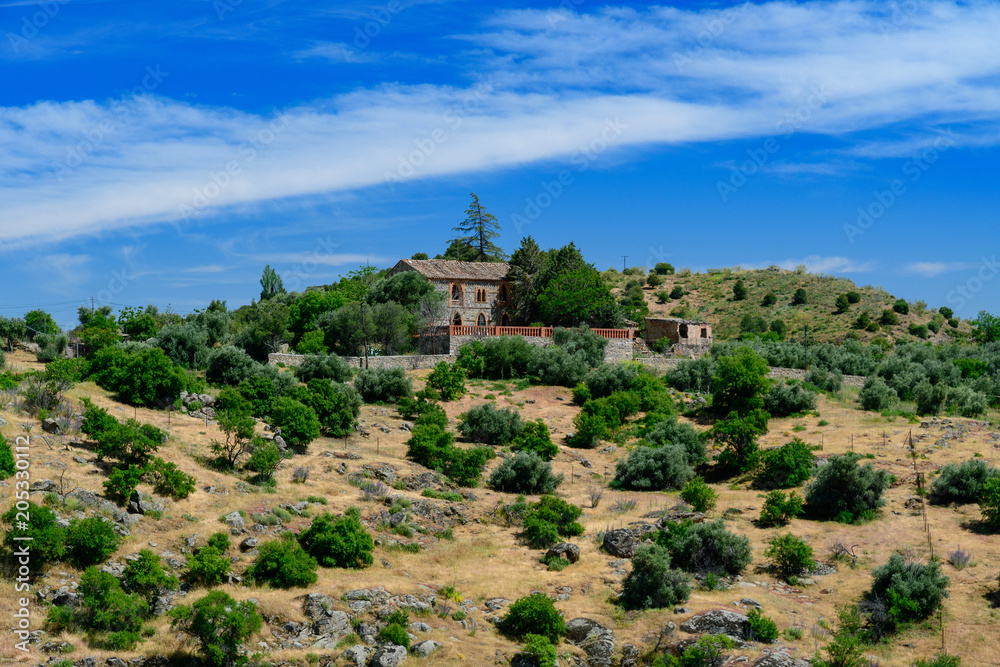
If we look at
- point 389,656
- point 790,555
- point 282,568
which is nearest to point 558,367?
point 790,555

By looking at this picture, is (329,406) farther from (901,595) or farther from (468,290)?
(468,290)

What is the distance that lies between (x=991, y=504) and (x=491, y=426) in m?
22.6

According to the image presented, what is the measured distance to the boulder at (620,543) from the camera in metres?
28.8

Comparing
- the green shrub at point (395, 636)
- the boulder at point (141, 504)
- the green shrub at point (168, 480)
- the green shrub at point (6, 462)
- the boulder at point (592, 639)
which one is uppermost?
the green shrub at point (6, 462)

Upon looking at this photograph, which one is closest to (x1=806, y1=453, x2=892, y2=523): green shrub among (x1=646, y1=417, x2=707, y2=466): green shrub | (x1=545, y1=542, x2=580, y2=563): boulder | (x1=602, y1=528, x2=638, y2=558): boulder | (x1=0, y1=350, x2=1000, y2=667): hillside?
(x1=0, y1=350, x2=1000, y2=667): hillside

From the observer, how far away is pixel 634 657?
882 inches

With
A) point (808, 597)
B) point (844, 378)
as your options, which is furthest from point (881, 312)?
point (808, 597)

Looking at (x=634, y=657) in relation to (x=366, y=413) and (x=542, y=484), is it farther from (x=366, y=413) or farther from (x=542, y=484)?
(x=366, y=413)

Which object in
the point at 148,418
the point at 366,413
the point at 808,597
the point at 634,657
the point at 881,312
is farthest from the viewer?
the point at 881,312

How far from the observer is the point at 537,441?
40.5 meters

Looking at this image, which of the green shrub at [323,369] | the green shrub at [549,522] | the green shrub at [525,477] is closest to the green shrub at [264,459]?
the green shrub at [525,477]

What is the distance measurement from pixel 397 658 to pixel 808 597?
1277cm

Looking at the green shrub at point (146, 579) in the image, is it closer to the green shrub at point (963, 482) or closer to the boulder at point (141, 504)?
the boulder at point (141, 504)

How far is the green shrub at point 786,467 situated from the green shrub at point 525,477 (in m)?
9.26
